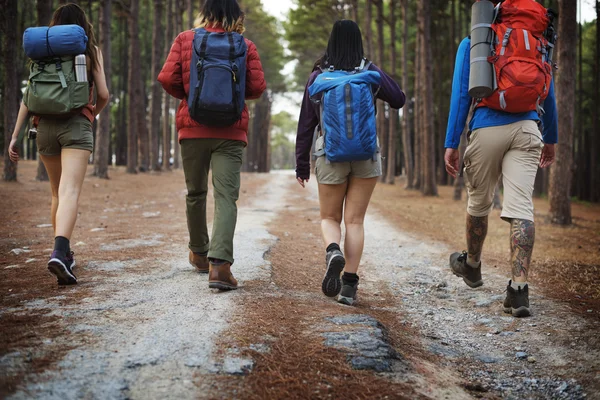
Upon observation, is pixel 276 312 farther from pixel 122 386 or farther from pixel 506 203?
pixel 506 203

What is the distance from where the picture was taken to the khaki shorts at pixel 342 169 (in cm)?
389

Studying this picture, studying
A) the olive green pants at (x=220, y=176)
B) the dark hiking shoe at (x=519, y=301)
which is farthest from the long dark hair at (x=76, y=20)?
the dark hiking shoe at (x=519, y=301)

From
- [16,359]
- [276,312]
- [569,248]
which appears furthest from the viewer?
[569,248]

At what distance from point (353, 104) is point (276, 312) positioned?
60.2 inches

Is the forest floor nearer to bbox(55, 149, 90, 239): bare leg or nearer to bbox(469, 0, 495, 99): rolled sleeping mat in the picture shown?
bbox(55, 149, 90, 239): bare leg

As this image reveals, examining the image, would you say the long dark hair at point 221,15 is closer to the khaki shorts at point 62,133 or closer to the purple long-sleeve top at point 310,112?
the purple long-sleeve top at point 310,112

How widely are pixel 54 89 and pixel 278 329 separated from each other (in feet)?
8.42

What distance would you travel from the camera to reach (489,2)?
3.99 metres

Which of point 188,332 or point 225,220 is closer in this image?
point 188,332

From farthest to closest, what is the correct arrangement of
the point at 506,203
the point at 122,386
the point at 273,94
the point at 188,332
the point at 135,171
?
the point at 273,94 → the point at 135,171 → the point at 506,203 → the point at 188,332 → the point at 122,386

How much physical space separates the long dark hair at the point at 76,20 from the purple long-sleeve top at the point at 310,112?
181 cm

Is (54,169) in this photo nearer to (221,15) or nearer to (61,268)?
(61,268)

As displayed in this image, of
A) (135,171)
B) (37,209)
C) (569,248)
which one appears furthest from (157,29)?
(569,248)

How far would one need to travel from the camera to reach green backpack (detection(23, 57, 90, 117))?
405cm
